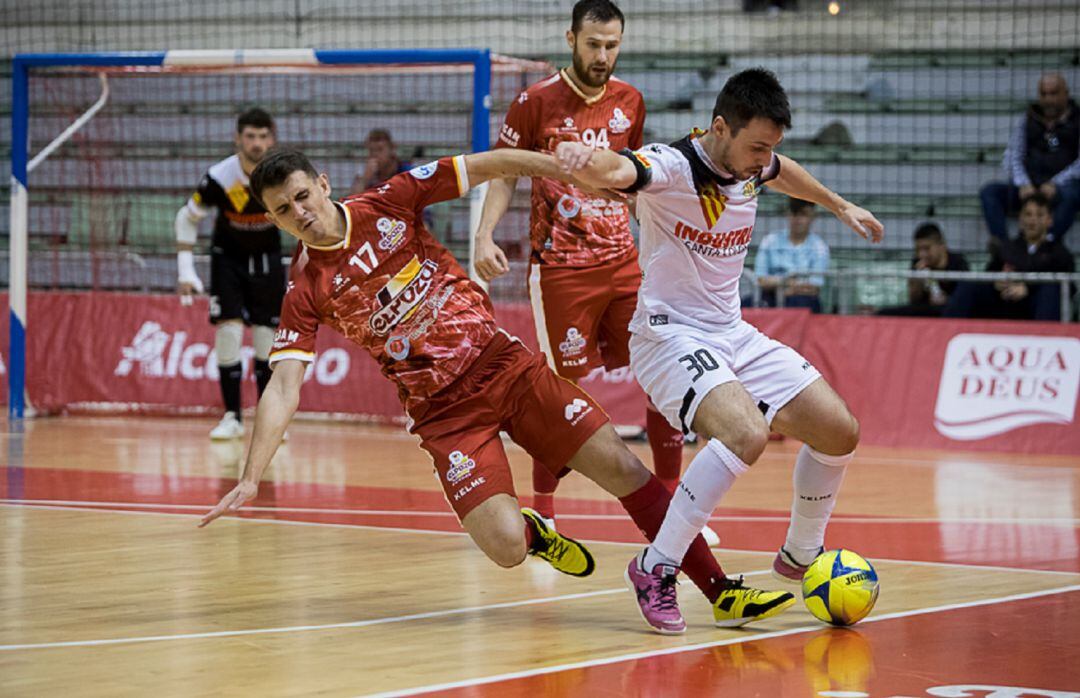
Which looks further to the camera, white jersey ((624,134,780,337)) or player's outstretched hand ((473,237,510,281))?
player's outstretched hand ((473,237,510,281))

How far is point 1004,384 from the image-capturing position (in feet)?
38.0

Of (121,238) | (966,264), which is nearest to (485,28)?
(121,238)

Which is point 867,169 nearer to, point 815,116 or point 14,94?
point 815,116

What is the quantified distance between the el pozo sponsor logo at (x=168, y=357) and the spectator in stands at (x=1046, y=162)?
6041mm

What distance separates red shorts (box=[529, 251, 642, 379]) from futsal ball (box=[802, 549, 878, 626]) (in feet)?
7.29

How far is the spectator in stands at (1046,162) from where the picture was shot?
13320 mm

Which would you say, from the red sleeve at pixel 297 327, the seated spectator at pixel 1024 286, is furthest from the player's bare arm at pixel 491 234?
the seated spectator at pixel 1024 286

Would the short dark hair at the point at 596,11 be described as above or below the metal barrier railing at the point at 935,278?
above

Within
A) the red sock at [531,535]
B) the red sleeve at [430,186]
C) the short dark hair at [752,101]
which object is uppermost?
the short dark hair at [752,101]

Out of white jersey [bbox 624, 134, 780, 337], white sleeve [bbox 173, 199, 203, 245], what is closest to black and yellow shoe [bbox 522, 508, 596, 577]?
white jersey [bbox 624, 134, 780, 337]

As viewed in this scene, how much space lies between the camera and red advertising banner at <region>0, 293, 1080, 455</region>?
1153cm

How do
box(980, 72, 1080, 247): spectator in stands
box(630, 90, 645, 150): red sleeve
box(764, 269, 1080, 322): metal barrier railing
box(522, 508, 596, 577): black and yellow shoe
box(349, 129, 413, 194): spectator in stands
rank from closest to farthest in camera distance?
box(522, 508, 596, 577): black and yellow shoe
box(630, 90, 645, 150): red sleeve
box(764, 269, 1080, 322): metal barrier railing
box(980, 72, 1080, 247): spectator in stands
box(349, 129, 413, 194): spectator in stands

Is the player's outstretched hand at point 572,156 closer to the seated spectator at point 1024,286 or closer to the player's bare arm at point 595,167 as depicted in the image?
the player's bare arm at point 595,167

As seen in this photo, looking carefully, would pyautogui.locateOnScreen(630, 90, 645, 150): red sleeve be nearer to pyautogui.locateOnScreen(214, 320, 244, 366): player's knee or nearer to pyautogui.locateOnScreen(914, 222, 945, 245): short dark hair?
pyautogui.locateOnScreen(214, 320, 244, 366): player's knee
